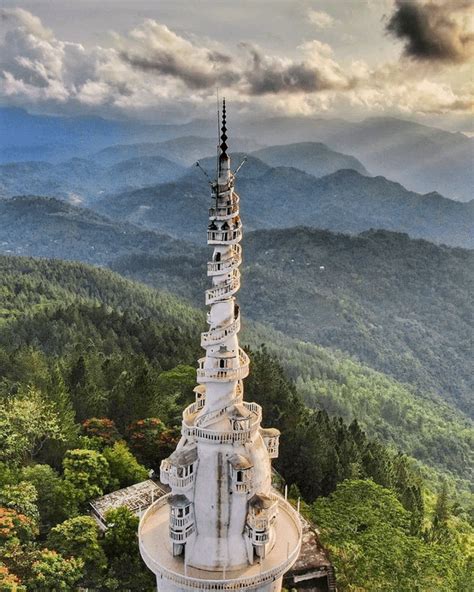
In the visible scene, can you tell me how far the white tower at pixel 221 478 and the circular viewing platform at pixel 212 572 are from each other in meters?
0.05

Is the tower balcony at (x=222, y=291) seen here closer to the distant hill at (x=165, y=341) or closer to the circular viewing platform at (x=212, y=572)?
the circular viewing platform at (x=212, y=572)

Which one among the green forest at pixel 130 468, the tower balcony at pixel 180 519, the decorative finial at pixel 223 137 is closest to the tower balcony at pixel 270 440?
the tower balcony at pixel 180 519

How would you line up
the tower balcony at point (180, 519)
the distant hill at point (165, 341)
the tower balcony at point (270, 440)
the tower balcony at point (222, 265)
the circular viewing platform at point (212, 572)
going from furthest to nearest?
the distant hill at point (165, 341), the tower balcony at point (270, 440), the tower balcony at point (222, 265), the tower balcony at point (180, 519), the circular viewing platform at point (212, 572)

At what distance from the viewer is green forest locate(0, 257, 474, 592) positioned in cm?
3466

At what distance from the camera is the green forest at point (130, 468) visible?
34656mm

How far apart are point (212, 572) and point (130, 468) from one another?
16.0 meters

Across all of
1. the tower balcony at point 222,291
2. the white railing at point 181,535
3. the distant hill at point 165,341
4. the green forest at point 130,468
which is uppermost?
the tower balcony at point 222,291

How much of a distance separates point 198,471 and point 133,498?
45.7 ft

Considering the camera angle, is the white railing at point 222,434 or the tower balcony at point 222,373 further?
the tower balcony at point 222,373

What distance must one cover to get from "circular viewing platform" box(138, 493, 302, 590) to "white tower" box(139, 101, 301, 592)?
50 millimetres

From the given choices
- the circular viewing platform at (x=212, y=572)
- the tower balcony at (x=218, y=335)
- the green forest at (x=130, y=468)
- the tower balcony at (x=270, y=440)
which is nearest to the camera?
the circular viewing platform at (x=212, y=572)

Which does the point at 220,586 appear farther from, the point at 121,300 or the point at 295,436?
the point at 121,300

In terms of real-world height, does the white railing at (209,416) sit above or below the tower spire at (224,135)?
below

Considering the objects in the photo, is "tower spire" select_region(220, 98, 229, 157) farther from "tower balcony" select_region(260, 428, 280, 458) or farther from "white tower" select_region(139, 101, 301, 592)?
"tower balcony" select_region(260, 428, 280, 458)
